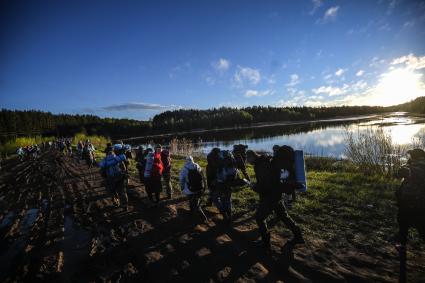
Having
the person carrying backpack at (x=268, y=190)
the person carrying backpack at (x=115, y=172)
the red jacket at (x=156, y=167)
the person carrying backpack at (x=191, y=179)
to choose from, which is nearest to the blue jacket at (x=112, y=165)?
the person carrying backpack at (x=115, y=172)

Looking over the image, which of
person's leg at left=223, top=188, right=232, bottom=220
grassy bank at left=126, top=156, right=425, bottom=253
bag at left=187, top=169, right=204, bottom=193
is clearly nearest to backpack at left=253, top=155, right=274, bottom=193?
grassy bank at left=126, top=156, right=425, bottom=253

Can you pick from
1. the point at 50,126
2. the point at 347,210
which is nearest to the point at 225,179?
the point at 347,210

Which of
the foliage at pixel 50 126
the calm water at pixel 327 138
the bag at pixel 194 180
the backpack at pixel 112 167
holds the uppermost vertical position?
the foliage at pixel 50 126

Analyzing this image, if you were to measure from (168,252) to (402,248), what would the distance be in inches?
184

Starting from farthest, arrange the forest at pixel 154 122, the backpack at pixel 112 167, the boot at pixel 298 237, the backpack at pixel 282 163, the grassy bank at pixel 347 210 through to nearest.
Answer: the forest at pixel 154 122, the backpack at pixel 112 167, the grassy bank at pixel 347 210, the boot at pixel 298 237, the backpack at pixel 282 163

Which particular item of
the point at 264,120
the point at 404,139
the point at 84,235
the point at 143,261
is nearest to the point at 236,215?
the point at 143,261

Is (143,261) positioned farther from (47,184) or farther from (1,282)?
(47,184)

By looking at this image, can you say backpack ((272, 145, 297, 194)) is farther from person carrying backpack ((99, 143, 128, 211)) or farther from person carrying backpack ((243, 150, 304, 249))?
person carrying backpack ((99, 143, 128, 211))

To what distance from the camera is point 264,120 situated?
368 feet

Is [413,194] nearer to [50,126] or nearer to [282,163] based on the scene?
[282,163]

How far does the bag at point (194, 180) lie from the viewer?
8.27 metres

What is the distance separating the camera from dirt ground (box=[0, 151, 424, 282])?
16.6 ft

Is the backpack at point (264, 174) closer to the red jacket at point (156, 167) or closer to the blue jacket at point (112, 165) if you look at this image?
the red jacket at point (156, 167)

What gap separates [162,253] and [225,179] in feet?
8.75
